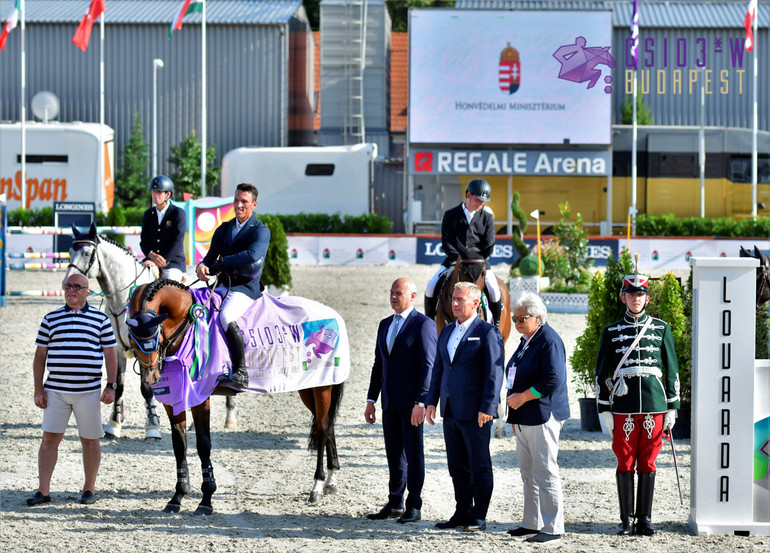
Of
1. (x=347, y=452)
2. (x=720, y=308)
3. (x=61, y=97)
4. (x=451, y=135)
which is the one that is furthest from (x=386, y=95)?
(x=720, y=308)

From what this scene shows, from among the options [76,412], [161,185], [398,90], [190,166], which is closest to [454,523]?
[76,412]

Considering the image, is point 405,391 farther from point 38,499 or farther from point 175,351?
point 38,499

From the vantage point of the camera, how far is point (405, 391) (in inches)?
293

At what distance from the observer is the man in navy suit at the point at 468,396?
6947mm

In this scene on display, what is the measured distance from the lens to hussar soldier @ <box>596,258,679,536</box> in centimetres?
698

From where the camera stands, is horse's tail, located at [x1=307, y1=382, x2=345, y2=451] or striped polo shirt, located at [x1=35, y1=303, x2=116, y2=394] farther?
horse's tail, located at [x1=307, y1=382, x2=345, y2=451]

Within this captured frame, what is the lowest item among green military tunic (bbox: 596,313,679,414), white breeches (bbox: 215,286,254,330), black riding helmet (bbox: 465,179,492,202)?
green military tunic (bbox: 596,313,679,414)

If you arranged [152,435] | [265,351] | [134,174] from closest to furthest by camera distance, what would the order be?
[265,351]
[152,435]
[134,174]

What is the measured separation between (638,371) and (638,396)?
0.17 meters

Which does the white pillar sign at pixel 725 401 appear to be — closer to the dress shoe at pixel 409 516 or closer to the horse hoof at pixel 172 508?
the dress shoe at pixel 409 516

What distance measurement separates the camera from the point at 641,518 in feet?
23.1

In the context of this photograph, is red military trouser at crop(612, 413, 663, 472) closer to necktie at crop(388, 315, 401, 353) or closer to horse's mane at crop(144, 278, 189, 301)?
necktie at crop(388, 315, 401, 353)

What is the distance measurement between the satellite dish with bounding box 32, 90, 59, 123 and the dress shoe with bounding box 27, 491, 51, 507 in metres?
31.6

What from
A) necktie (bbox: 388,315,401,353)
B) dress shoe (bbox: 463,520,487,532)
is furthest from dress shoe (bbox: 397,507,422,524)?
necktie (bbox: 388,315,401,353)
